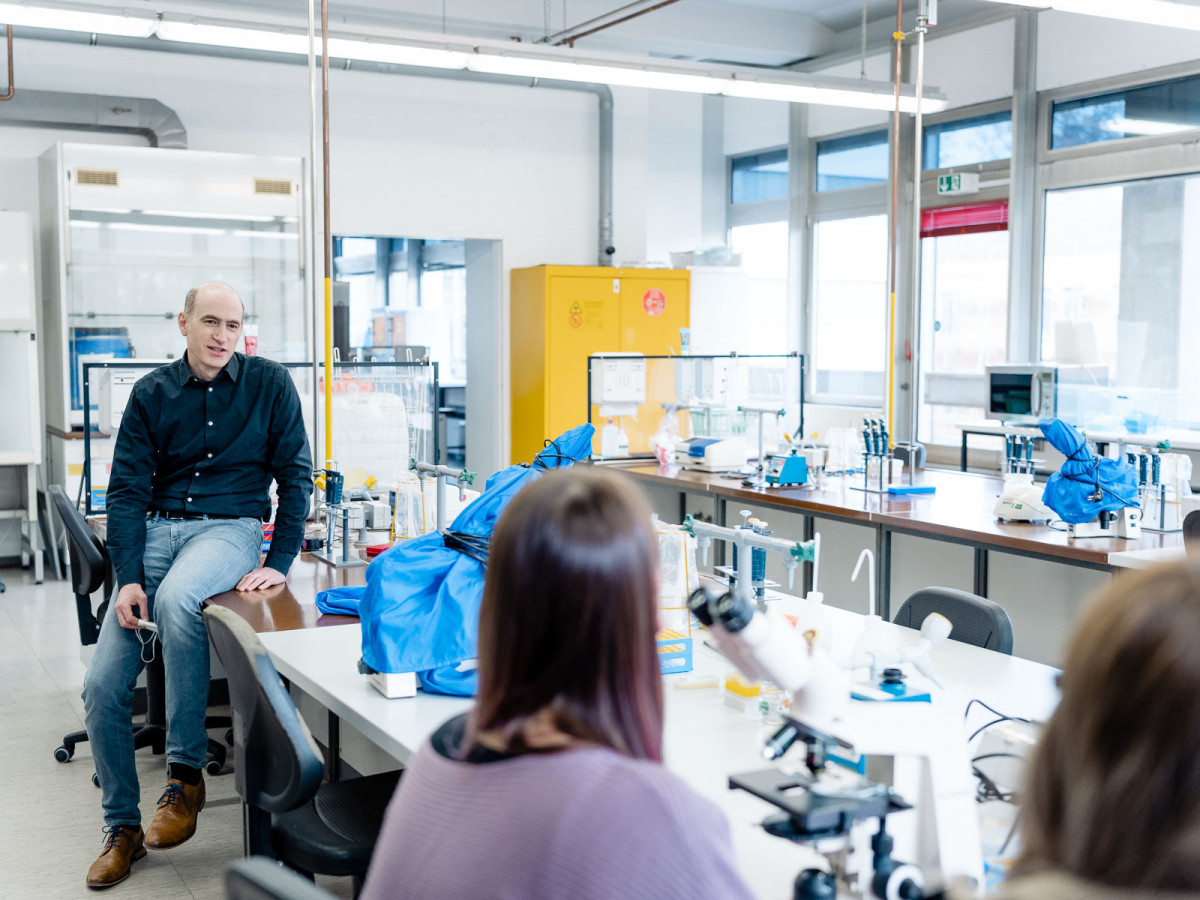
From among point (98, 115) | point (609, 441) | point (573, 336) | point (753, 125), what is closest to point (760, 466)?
point (609, 441)

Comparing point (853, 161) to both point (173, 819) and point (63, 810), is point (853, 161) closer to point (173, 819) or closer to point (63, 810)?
point (63, 810)

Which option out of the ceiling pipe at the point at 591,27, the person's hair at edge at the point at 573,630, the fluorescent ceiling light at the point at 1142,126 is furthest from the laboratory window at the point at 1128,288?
the person's hair at edge at the point at 573,630

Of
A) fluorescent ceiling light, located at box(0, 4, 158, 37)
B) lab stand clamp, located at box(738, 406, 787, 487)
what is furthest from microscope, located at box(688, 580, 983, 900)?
fluorescent ceiling light, located at box(0, 4, 158, 37)

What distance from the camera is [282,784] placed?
6.43ft

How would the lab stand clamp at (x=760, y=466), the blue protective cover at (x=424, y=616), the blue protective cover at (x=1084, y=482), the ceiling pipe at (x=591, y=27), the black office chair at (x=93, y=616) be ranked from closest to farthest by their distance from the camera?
the blue protective cover at (x=424, y=616), the black office chair at (x=93, y=616), the blue protective cover at (x=1084, y=482), the lab stand clamp at (x=760, y=466), the ceiling pipe at (x=591, y=27)

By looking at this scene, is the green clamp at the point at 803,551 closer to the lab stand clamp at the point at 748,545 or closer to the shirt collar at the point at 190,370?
the lab stand clamp at the point at 748,545

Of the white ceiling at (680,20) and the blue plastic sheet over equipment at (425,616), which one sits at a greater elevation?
the white ceiling at (680,20)

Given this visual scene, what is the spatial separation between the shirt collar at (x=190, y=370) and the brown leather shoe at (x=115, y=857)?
1.12 metres

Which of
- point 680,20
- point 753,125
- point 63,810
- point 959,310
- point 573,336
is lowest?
point 63,810

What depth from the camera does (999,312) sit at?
7.57 m

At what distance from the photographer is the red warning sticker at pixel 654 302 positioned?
777 centimetres

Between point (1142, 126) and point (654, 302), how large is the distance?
304 cm

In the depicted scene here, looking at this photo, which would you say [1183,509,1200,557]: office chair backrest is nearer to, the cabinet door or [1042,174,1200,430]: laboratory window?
[1042,174,1200,430]: laboratory window

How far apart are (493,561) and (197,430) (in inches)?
85.8
